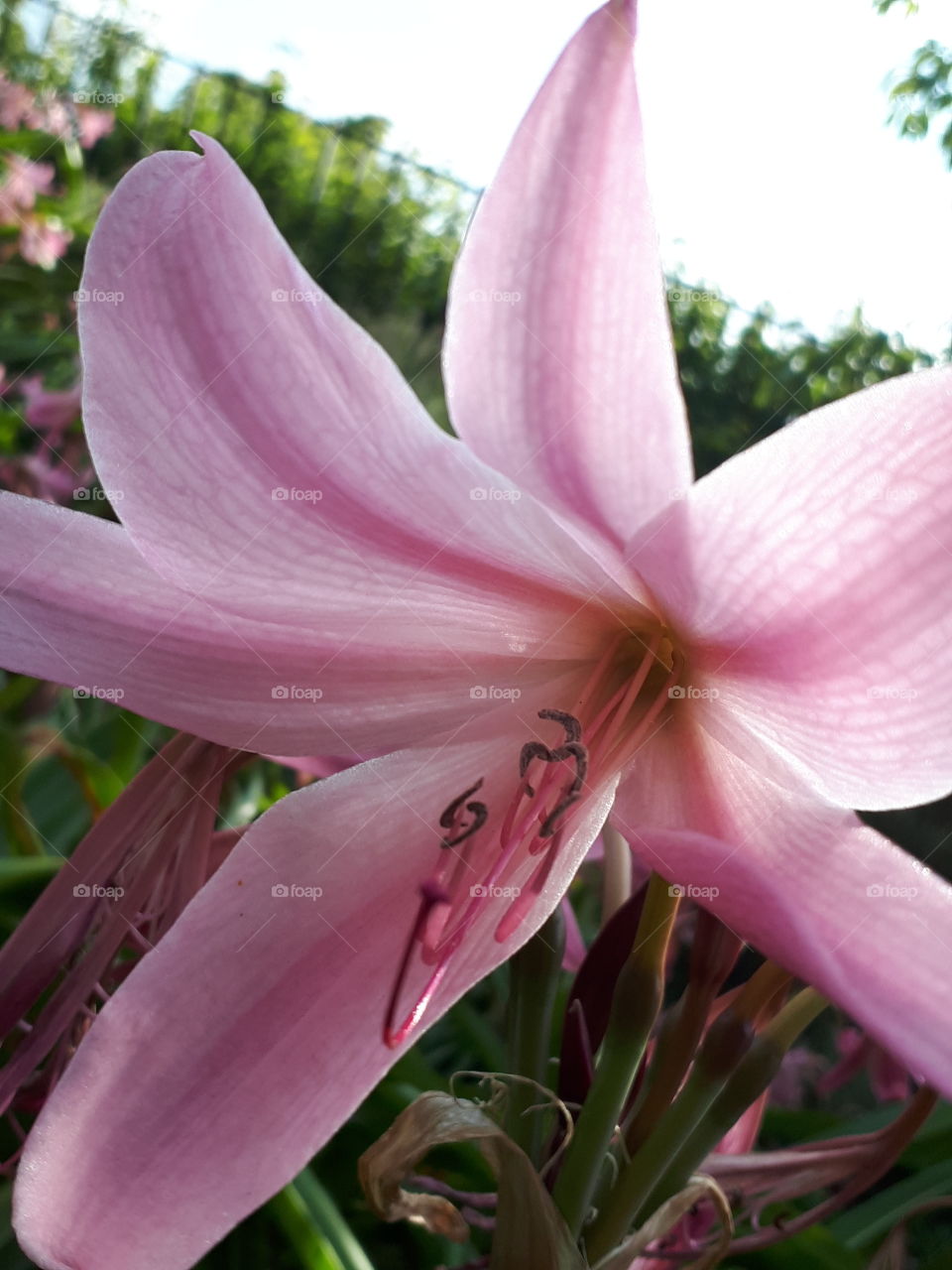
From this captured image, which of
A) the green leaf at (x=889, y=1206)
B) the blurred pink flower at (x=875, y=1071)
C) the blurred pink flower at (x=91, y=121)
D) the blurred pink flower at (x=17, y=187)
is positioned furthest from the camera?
the blurred pink flower at (x=91, y=121)

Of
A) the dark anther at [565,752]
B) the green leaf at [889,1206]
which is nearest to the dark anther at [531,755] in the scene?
the dark anther at [565,752]

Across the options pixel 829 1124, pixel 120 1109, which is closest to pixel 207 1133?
pixel 120 1109

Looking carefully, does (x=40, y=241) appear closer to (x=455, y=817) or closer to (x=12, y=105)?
(x=12, y=105)

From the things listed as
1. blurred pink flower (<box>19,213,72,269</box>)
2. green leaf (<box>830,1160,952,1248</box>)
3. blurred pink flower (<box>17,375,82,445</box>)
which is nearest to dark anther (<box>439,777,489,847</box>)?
green leaf (<box>830,1160,952,1248</box>)

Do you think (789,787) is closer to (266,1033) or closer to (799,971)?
(799,971)

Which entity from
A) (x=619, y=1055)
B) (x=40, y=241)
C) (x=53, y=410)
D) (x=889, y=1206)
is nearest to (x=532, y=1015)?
(x=619, y=1055)

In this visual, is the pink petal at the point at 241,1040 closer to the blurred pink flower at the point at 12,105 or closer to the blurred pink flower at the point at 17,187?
the blurred pink flower at the point at 17,187
